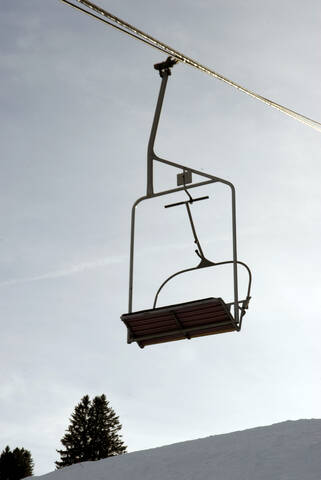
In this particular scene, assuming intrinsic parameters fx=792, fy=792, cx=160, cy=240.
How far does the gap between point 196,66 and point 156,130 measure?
83cm

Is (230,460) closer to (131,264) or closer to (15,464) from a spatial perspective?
(131,264)

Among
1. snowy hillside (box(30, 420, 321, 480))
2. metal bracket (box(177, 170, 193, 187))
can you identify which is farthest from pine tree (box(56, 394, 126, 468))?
metal bracket (box(177, 170, 193, 187))

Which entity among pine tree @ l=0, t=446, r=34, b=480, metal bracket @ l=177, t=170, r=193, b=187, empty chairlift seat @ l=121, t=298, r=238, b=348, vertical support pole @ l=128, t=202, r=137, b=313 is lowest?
empty chairlift seat @ l=121, t=298, r=238, b=348

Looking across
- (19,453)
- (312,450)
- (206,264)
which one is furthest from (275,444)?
(19,453)

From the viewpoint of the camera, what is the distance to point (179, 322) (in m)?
7.75

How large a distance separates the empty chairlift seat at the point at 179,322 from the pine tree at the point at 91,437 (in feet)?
135

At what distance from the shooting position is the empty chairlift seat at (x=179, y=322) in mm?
7566

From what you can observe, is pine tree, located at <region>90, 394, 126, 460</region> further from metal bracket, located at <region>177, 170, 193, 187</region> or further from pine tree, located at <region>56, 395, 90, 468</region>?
metal bracket, located at <region>177, 170, 193, 187</region>

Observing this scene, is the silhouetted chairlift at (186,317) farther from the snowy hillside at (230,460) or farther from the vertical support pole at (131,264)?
the snowy hillside at (230,460)

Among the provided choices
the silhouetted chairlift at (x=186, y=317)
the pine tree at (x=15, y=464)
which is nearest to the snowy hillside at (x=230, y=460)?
the silhouetted chairlift at (x=186, y=317)

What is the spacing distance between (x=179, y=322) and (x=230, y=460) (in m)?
17.6

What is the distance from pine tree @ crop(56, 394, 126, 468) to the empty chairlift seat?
4102 cm

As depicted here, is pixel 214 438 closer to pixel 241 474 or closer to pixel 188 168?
pixel 241 474

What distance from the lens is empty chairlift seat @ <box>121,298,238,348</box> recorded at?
757 cm
